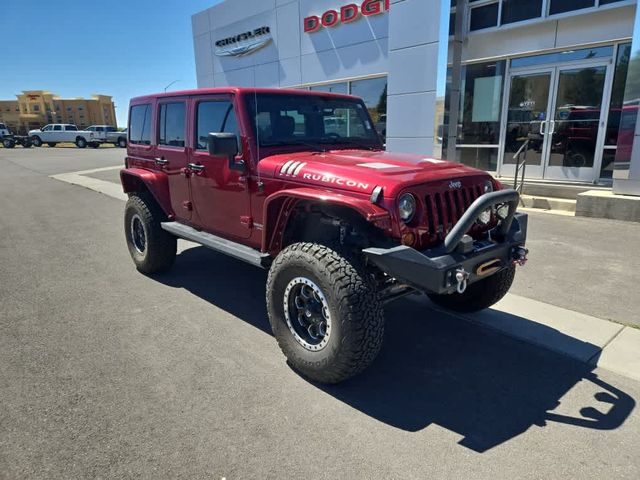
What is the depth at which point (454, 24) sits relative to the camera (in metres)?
10.1

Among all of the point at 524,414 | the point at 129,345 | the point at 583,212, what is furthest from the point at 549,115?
the point at 129,345

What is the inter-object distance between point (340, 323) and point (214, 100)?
253cm

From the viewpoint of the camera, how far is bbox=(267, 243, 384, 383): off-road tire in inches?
110

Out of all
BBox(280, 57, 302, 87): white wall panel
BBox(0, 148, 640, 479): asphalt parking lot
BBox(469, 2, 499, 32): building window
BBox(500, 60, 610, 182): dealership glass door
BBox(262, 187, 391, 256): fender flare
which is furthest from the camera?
BBox(280, 57, 302, 87): white wall panel

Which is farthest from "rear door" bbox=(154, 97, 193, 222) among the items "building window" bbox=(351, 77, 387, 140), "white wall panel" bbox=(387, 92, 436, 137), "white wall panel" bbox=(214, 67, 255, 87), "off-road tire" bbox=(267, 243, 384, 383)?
"white wall panel" bbox=(214, 67, 255, 87)

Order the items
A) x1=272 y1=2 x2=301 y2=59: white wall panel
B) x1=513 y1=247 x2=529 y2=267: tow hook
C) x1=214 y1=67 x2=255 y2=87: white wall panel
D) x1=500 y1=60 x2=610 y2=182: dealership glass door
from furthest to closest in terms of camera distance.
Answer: x1=214 y1=67 x2=255 y2=87: white wall panel → x1=272 y1=2 x2=301 y2=59: white wall panel → x1=500 y1=60 x2=610 y2=182: dealership glass door → x1=513 y1=247 x2=529 y2=267: tow hook

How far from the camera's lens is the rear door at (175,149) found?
4602 mm

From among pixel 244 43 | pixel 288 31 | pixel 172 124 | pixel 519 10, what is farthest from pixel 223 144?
pixel 244 43

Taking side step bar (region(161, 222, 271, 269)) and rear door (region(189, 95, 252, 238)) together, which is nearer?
side step bar (region(161, 222, 271, 269))

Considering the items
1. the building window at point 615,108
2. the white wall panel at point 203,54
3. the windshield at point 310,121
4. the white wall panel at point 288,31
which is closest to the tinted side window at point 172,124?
the windshield at point 310,121

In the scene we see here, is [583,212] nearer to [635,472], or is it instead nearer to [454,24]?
[454,24]

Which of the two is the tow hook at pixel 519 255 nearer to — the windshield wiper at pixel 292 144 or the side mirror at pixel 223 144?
the windshield wiper at pixel 292 144

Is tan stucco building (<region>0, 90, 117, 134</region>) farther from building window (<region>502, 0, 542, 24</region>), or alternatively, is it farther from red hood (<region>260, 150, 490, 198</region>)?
red hood (<region>260, 150, 490, 198</region>)

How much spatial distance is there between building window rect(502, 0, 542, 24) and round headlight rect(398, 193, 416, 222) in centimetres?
871
